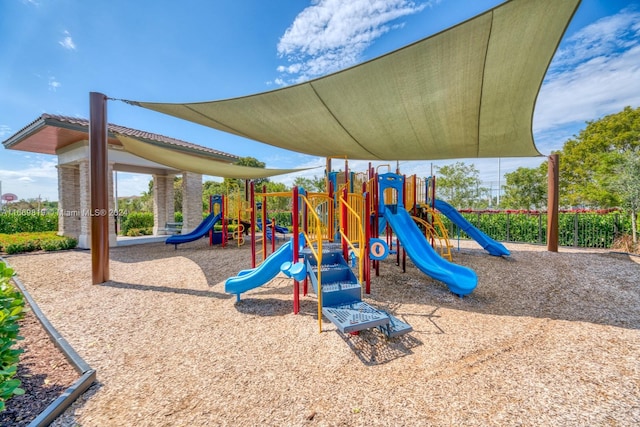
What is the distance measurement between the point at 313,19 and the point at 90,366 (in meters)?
4.86

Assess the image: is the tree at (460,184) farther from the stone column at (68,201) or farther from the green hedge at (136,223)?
the stone column at (68,201)

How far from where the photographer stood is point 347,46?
4.29m

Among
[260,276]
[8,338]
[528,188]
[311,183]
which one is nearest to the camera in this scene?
[8,338]

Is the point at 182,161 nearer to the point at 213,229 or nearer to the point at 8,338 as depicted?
the point at 213,229

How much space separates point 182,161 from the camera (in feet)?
21.3

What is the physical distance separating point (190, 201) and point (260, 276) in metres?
8.25

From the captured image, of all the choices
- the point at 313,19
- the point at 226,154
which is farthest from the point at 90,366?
the point at 226,154

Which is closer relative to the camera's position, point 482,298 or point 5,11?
point 482,298

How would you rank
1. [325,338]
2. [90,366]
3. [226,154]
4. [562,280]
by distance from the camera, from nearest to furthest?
[90,366] < [325,338] < [562,280] < [226,154]

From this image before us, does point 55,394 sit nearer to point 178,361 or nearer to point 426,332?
point 178,361

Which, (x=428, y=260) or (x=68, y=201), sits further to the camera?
(x=68, y=201)

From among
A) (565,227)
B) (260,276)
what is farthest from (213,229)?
(565,227)

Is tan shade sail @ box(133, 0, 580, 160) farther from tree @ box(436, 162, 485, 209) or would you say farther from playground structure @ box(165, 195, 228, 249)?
tree @ box(436, 162, 485, 209)

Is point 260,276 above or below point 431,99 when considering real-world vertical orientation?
below
